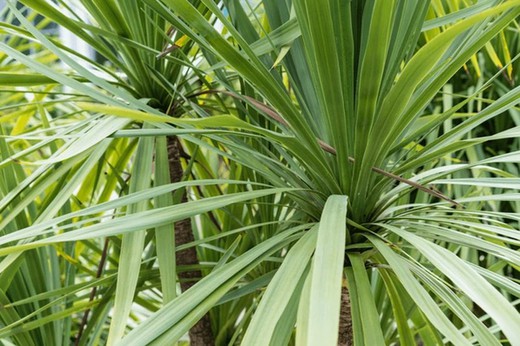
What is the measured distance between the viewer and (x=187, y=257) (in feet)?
2.40

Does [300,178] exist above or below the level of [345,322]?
above

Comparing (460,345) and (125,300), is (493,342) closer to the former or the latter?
(460,345)

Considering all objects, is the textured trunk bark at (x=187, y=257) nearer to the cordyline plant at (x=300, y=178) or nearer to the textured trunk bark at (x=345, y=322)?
the cordyline plant at (x=300, y=178)

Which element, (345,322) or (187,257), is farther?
(187,257)

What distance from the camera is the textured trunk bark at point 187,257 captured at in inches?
28.5

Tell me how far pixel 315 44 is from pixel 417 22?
137 mm

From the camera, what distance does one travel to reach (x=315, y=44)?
451 mm

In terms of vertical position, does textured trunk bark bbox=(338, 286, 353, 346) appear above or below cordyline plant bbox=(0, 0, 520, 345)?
below

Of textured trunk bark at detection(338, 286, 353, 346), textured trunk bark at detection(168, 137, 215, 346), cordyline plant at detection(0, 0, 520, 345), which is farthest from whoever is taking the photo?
textured trunk bark at detection(168, 137, 215, 346)

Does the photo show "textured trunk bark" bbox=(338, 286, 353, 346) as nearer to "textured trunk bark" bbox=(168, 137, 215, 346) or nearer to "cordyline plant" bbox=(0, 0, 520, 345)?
"cordyline plant" bbox=(0, 0, 520, 345)

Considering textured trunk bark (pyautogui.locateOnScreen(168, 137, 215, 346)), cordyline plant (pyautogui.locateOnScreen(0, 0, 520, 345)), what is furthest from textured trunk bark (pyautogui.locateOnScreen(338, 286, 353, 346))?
textured trunk bark (pyautogui.locateOnScreen(168, 137, 215, 346))

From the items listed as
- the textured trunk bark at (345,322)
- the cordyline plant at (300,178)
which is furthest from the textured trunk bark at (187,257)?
A: the textured trunk bark at (345,322)

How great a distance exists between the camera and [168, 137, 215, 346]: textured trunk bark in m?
0.72

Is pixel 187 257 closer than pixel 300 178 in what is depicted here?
No
